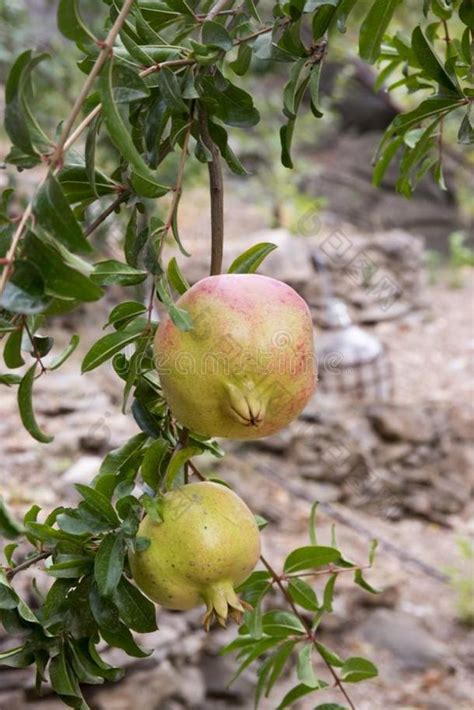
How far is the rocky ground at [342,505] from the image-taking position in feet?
7.25

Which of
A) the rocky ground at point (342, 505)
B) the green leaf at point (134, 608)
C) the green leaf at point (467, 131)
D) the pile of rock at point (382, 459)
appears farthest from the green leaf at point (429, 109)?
the pile of rock at point (382, 459)

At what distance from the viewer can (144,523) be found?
2.03 ft

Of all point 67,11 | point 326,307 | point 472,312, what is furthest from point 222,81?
point 472,312

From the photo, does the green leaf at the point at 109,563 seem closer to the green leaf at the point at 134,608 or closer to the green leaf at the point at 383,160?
the green leaf at the point at 134,608

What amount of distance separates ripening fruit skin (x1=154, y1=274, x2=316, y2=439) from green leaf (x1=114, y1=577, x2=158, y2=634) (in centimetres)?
14

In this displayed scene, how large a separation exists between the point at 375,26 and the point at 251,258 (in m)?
0.20

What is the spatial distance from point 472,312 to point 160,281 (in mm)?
5901

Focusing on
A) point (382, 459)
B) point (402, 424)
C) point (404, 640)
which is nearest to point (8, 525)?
point (404, 640)

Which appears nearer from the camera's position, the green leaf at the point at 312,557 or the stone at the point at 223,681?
the green leaf at the point at 312,557

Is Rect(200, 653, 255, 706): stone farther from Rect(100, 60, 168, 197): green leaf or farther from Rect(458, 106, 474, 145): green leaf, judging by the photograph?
Rect(100, 60, 168, 197): green leaf

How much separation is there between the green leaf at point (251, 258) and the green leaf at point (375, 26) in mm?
180

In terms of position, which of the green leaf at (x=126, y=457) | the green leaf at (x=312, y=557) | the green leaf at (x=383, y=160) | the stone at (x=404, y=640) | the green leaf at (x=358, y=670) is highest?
the green leaf at (x=383, y=160)

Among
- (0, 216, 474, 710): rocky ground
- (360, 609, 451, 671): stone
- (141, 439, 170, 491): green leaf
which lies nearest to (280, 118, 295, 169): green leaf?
(141, 439, 170, 491): green leaf

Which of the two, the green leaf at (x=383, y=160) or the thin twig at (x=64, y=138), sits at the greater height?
the thin twig at (x=64, y=138)
